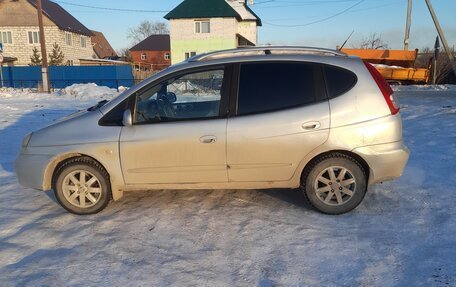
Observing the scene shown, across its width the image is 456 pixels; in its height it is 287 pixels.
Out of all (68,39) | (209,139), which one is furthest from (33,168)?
(68,39)

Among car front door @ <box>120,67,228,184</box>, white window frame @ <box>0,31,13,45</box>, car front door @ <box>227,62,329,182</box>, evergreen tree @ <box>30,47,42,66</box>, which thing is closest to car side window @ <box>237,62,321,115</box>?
car front door @ <box>227,62,329,182</box>

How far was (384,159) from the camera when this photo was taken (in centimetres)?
411

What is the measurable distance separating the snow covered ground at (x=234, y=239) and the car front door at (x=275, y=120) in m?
0.62

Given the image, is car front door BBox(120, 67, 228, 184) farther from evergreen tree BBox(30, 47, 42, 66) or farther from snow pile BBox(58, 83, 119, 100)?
evergreen tree BBox(30, 47, 42, 66)

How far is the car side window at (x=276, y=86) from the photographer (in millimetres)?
4086

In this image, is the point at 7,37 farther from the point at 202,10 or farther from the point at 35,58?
the point at 202,10

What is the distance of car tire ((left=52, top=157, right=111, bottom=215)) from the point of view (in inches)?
170

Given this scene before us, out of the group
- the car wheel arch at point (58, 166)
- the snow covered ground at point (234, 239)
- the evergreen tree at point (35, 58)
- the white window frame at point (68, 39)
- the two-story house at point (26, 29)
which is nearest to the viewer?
the snow covered ground at point (234, 239)

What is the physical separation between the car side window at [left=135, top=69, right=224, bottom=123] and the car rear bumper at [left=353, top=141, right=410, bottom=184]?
1690mm

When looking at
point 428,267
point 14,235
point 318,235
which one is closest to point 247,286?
point 318,235

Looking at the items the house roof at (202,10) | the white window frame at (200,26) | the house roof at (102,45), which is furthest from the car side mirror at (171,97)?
the house roof at (102,45)

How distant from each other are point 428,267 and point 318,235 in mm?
1004

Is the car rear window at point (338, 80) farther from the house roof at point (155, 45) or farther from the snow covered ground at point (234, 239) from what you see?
the house roof at point (155, 45)

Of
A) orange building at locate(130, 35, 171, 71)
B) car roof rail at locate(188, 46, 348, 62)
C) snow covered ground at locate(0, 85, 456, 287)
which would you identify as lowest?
snow covered ground at locate(0, 85, 456, 287)
